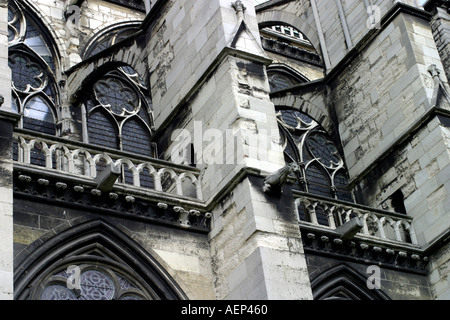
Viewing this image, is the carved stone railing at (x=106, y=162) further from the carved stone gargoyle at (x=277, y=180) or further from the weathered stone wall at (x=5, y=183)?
the carved stone gargoyle at (x=277, y=180)

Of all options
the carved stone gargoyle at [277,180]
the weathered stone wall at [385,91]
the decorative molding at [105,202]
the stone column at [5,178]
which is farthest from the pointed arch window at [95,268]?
the weathered stone wall at [385,91]

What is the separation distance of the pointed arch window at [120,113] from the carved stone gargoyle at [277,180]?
14.7 feet

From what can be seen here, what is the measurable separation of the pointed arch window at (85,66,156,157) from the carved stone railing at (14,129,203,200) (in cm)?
216

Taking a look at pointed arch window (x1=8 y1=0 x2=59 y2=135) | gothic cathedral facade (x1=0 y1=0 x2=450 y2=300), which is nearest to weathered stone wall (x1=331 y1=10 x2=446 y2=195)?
gothic cathedral facade (x1=0 y1=0 x2=450 y2=300)

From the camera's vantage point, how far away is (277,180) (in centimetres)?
1333

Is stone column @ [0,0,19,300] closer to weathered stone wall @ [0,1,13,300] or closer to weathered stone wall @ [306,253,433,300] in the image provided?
weathered stone wall @ [0,1,13,300]

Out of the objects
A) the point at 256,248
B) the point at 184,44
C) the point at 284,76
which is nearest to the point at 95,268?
the point at 256,248

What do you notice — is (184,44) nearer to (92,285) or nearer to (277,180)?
(277,180)

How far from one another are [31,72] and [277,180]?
6368 mm

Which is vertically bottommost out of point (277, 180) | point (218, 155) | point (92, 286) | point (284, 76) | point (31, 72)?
point (92, 286)

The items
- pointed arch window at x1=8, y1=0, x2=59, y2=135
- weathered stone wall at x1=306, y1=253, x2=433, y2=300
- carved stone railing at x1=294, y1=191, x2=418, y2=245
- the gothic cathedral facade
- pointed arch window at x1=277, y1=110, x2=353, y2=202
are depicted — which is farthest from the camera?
pointed arch window at x1=277, y1=110, x2=353, y2=202

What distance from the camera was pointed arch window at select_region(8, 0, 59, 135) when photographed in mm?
17172

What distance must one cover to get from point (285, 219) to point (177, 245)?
154cm
